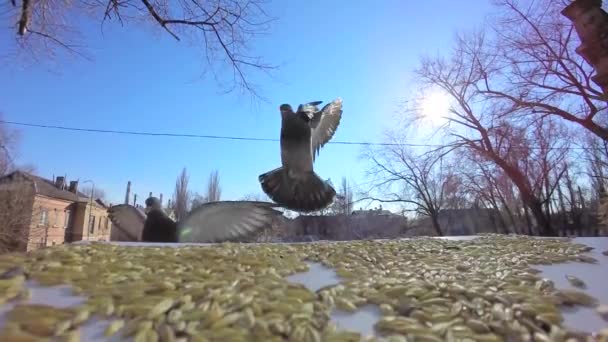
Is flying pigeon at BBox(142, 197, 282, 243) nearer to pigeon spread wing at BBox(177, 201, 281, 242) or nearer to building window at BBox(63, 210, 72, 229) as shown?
pigeon spread wing at BBox(177, 201, 281, 242)

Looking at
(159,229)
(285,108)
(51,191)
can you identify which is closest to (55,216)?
(51,191)

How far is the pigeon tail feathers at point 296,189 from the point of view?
16.2 feet

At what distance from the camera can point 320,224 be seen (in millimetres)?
8312

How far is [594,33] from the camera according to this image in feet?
7.66

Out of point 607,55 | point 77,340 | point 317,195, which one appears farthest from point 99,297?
point 317,195

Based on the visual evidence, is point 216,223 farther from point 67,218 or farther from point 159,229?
point 67,218

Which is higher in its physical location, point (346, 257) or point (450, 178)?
point (450, 178)

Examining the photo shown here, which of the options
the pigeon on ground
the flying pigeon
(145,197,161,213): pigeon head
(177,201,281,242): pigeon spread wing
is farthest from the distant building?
(177,201,281,242): pigeon spread wing

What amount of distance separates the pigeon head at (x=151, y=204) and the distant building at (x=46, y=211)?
10977 millimetres

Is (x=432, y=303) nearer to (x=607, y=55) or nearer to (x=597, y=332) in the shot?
(x=597, y=332)

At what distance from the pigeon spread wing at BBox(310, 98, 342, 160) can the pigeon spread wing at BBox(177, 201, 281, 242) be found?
1.70m

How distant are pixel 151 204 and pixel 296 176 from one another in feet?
6.50

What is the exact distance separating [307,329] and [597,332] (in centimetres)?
102

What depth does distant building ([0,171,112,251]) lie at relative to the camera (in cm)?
1280
